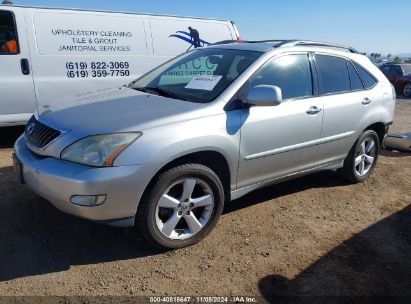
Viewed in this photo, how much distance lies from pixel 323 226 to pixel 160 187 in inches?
69.9

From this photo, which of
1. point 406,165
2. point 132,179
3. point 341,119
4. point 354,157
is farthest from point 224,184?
point 406,165

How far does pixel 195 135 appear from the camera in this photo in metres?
3.20

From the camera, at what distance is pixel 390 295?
Answer: 2920 millimetres

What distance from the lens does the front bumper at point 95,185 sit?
2.83 m

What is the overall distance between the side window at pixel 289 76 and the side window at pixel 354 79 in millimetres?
799

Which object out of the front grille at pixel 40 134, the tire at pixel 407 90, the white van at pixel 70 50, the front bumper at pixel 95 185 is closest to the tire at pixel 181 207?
the front bumper at pixel 95 185

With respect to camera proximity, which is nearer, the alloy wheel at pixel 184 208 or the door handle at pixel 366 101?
the alloy wheel at pixel 184 208

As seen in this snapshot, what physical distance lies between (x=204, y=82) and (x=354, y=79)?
2.03 m

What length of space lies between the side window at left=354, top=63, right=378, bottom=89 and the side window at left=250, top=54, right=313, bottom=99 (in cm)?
100

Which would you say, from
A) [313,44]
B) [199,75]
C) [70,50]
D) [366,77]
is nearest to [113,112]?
[199,75]

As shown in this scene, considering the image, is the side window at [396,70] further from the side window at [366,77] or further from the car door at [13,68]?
the car door at [13,68]

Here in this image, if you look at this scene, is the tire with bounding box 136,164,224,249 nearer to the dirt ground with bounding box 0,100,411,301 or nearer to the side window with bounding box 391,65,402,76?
the dirt ground with bounding box 0,100,411,301

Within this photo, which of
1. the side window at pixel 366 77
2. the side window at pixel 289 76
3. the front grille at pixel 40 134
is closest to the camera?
the front grille at pixel 40 134

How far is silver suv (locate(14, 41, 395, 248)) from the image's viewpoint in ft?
9.59
